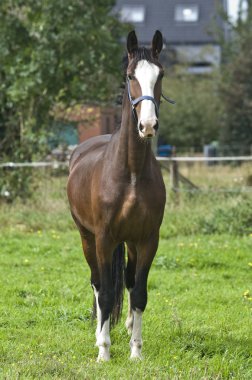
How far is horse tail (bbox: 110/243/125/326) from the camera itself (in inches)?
237

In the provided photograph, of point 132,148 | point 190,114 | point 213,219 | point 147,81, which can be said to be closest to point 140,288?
point 132,148

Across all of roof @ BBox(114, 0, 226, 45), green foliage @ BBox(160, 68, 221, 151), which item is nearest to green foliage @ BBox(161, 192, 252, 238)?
green foliage @ BBox(160, 68, 221, 151)

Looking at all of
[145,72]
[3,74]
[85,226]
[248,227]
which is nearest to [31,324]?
[85,226]

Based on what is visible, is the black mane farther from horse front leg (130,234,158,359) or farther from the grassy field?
the grassy field

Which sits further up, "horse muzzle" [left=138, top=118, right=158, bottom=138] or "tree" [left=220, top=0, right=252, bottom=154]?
"horse muzzle" [left=138, top=118, right=158, bottom=138]

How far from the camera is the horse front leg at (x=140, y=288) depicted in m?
5.40

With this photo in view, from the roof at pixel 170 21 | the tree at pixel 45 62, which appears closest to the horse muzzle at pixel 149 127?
the tree at pixel 45 62

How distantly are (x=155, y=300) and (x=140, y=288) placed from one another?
177 cm

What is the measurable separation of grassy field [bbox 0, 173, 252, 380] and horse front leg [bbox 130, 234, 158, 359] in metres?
0.13

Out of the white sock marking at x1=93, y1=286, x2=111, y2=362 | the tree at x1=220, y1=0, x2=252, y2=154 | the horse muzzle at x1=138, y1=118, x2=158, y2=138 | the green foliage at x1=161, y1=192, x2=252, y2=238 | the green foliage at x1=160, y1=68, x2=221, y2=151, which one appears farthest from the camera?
the green foliage at x1=160, y1=68, x2=221, y2=151

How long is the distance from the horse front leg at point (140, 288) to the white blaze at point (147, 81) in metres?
1.02

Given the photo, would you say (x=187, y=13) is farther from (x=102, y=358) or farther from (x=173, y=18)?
(x=102, y=358)

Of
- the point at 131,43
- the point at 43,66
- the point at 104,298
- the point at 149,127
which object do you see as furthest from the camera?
the point at 43,66

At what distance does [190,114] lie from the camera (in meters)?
33.7
